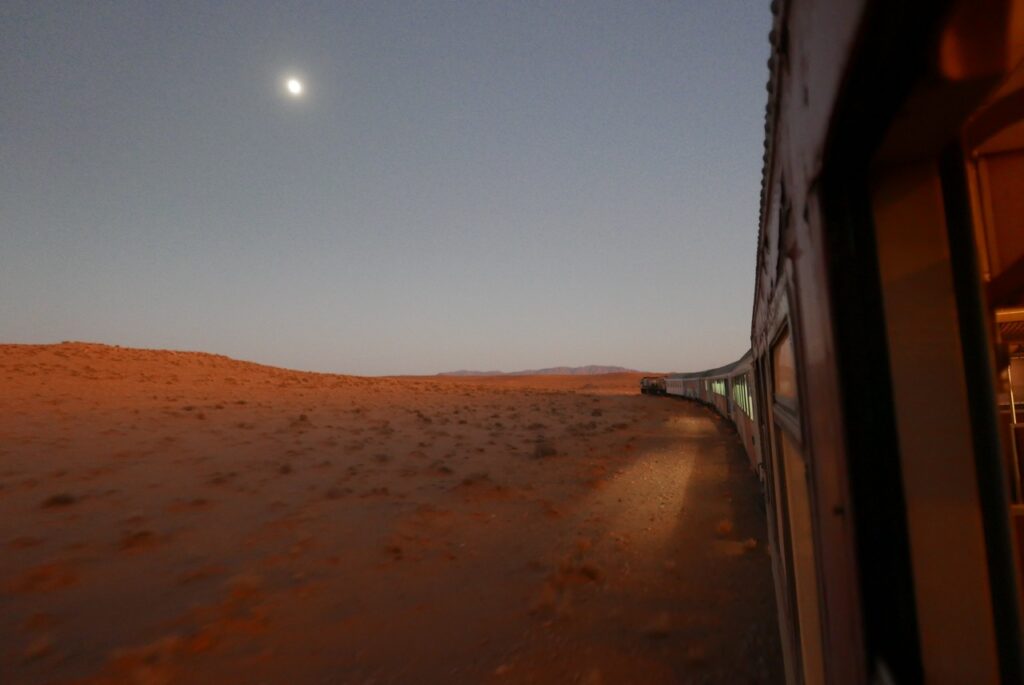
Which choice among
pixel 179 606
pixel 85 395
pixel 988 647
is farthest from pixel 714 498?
pixel 85 395

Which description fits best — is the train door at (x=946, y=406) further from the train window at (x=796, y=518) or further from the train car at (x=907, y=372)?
the train window at (x=796, y=518)

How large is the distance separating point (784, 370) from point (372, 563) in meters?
5.27

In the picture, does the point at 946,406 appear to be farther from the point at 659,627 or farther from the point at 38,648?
the point at 38,648

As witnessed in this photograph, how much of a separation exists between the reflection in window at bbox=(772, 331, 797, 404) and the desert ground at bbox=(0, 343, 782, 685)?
2.42 meters

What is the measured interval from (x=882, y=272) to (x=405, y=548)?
654 cm

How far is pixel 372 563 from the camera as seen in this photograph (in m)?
6.20

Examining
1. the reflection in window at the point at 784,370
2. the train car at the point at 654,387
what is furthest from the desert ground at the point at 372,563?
the train car at the point at 654,387

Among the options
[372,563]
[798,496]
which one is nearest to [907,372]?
[798,496]

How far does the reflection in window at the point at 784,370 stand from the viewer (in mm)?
2196

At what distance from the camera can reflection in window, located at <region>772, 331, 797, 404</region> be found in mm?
2196

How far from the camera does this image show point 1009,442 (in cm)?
298

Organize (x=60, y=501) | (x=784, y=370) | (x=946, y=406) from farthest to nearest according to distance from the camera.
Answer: (x=60, y=501) → (x=784, y=370) → (x=946, y=406)

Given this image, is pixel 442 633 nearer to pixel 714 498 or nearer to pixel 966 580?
pixel 966 580

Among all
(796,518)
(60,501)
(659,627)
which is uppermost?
(796,518)
